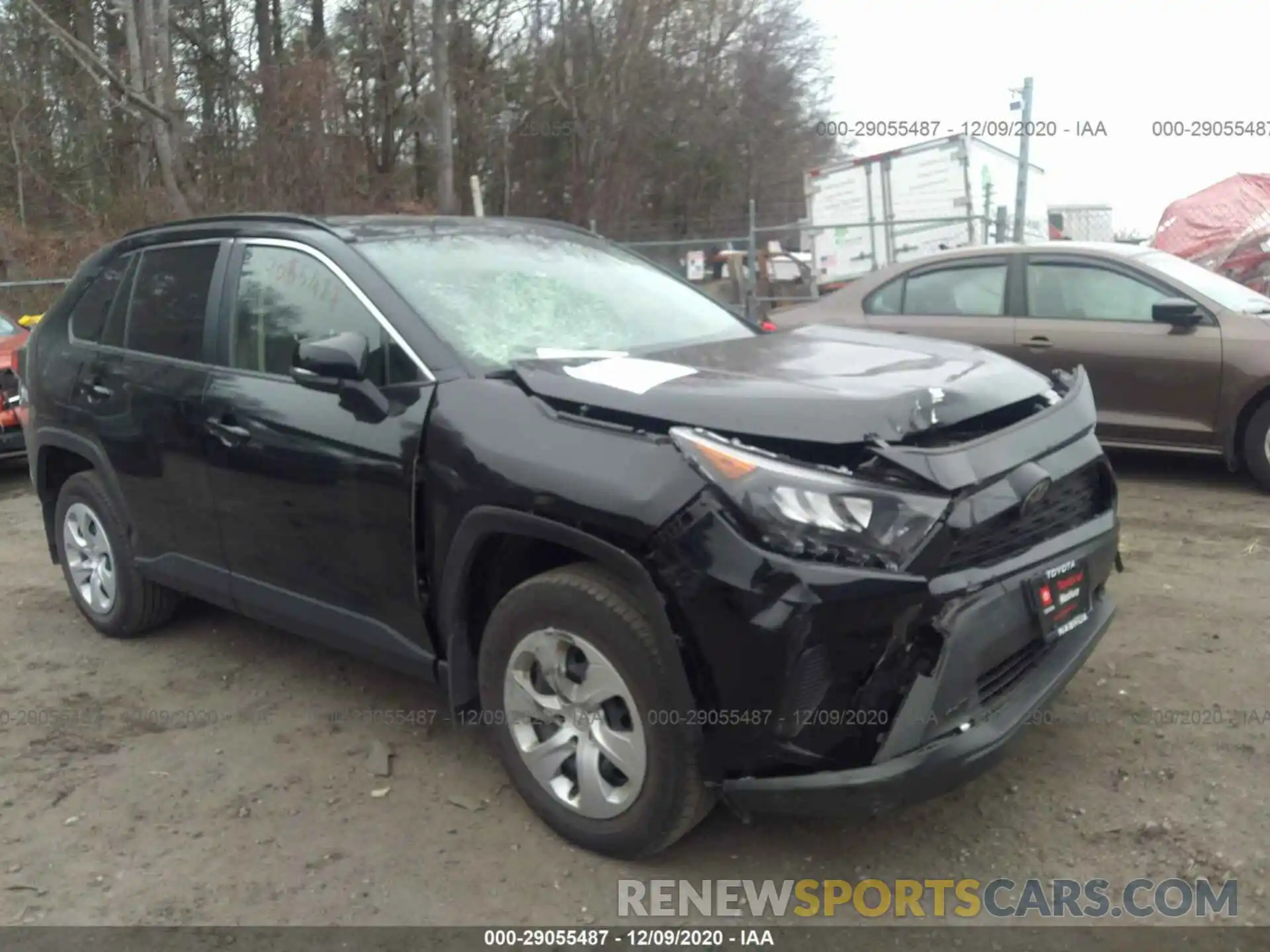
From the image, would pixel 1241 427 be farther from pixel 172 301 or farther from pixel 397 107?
pixel 397 107

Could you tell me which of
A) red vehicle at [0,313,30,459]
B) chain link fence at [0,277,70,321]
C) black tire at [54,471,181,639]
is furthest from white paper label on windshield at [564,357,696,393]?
chain link fence at [0,277,70,321]

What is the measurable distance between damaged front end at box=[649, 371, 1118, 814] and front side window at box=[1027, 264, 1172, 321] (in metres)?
4.81

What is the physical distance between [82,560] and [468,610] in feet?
8.92

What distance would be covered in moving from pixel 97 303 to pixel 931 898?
4122mm

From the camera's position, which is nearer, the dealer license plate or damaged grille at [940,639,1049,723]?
damaged grille at [940,639,1049,723]

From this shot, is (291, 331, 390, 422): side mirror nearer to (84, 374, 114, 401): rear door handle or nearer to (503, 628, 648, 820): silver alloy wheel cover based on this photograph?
(503, 628, 648, 820): silver alloy wheel cover

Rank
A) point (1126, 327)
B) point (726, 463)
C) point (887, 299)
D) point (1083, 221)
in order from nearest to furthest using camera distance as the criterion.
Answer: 1. point (726, 463)
2. point (1126, 327)
3. point (887, 299)
4. point (1083, 221)

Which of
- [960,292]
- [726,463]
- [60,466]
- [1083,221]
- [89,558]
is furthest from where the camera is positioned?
[1083,221]

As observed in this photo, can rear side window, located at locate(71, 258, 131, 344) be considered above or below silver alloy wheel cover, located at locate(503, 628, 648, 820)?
above

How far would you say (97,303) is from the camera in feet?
16.2

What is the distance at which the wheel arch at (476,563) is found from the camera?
2.81m

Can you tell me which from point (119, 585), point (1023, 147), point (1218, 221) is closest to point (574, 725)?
point (119, 585)

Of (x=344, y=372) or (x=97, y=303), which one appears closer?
(x=344, y=372)

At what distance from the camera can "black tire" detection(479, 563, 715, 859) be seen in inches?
111
